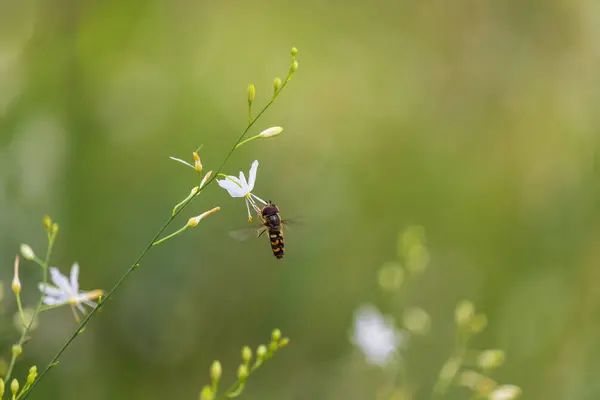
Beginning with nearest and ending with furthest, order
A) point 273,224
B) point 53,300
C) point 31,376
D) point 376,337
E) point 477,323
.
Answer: point 31,376 → point 53,300 → point 273,224 → point 477,323 → point 376,337

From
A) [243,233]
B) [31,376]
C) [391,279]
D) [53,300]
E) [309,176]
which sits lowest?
[31,376]

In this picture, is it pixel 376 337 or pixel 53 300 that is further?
pixel 376 337

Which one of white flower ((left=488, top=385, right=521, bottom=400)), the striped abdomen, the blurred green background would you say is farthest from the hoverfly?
the blurred green background

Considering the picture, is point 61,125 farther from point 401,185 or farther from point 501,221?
point 501,221

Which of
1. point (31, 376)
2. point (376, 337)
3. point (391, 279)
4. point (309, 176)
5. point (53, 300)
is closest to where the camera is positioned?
point (31, 376)

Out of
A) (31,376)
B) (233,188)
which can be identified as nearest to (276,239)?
(233,188)

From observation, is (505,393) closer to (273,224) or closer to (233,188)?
(273,224)
